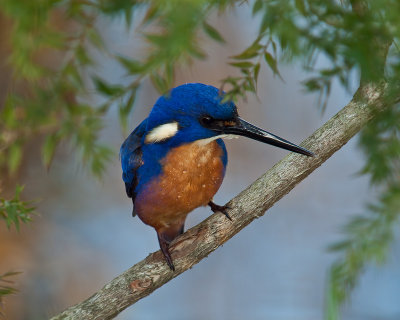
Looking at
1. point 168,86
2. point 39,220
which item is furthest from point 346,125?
point 39,220

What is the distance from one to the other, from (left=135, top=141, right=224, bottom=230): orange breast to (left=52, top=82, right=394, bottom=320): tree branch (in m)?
0.17

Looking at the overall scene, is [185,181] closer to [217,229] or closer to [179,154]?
[179,154]

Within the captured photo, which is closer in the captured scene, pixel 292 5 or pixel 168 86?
pixel 292 5

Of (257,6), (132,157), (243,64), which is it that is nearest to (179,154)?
(132,157)

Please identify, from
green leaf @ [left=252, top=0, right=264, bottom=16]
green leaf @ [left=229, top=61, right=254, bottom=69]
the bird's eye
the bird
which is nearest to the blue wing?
the bird

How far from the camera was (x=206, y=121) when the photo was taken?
113 cm

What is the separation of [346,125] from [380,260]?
0.30 m

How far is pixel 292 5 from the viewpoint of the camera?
0.36m

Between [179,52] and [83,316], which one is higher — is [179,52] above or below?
below

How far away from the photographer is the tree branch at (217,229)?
935 mm

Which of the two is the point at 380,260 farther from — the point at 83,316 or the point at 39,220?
the point at 39,220

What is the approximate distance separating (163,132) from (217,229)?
0.28 meters

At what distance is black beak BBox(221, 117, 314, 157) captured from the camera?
0.91 meters

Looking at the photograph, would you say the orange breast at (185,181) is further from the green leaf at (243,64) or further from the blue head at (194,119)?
the green leaf at (243,64)
